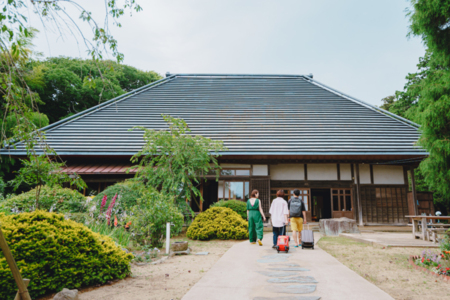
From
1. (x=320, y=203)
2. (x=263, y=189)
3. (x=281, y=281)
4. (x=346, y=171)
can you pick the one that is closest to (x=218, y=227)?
(x=281, y=281)

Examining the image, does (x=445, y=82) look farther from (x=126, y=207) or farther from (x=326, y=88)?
(x=326, y=88)

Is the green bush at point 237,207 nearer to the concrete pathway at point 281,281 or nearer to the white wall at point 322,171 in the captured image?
the white wall at point 322,171

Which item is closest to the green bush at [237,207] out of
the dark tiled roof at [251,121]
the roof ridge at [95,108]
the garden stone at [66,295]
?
the dark tiled roof at [251,121]

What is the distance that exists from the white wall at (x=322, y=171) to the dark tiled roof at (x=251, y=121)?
1.07 metres

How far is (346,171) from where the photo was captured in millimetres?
13719

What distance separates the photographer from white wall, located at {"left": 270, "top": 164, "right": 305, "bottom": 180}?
13.7m

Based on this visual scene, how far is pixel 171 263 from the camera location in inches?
217

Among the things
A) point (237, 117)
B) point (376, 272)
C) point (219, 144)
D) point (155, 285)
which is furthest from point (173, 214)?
point (237, 117)

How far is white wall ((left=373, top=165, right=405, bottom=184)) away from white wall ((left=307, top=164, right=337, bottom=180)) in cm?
189

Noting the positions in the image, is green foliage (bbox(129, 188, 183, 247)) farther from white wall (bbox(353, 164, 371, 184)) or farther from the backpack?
white wall (bbox(353, 164, 371, 184))

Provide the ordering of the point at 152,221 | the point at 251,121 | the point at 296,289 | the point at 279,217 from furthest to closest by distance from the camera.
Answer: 1. the point at 251,121
2. the point at 279,217
3. the point at 152,221
4. the point at 296,289

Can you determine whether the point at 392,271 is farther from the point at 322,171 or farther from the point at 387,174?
the point at 387,174

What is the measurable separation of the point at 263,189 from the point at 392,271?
8382 millimetres

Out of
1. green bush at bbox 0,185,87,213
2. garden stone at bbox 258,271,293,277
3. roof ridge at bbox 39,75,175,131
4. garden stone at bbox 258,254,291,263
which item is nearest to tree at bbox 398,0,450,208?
garden stone at bbox 258,254,291,263
